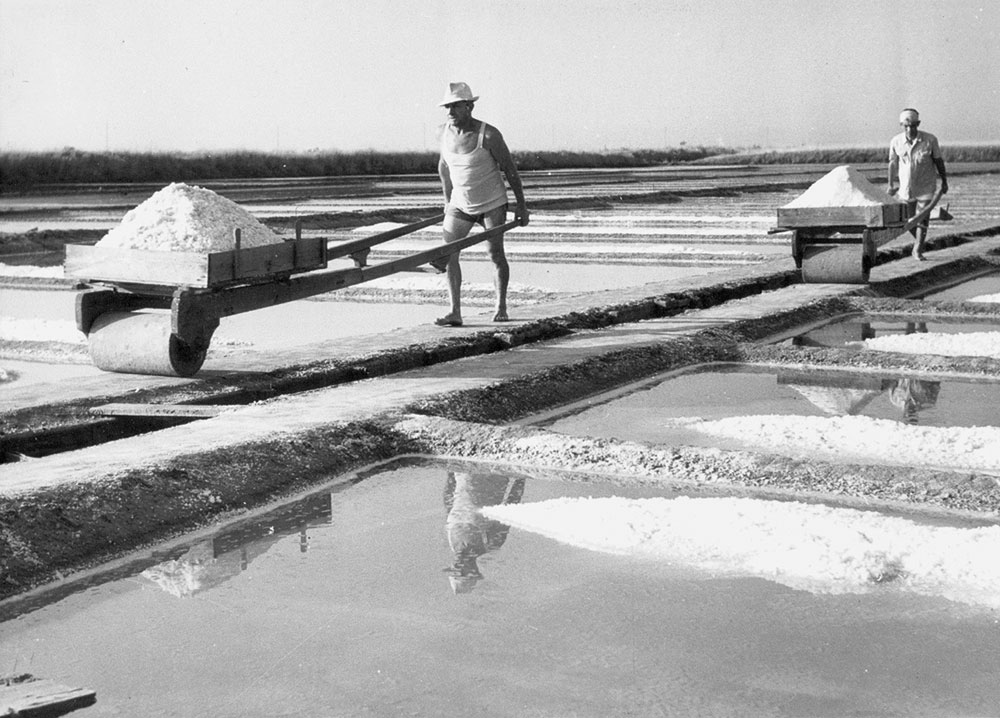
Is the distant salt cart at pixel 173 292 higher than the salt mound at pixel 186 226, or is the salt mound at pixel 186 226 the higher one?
the salt mound at pixel 186 226

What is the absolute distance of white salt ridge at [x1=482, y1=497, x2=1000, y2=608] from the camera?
288cm

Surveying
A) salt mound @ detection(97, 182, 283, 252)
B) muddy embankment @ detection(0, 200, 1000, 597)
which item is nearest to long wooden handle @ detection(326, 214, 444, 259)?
salt mound @ detection(97, 182, 283, 252)

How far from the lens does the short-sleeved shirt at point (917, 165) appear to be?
10.1 metres

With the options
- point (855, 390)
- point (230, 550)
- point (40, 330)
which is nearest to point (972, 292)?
point (855, 390)

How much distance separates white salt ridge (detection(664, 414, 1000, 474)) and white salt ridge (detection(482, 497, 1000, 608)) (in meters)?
0.68

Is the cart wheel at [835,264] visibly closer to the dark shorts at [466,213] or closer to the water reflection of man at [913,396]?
the dark shorts at [466,213]

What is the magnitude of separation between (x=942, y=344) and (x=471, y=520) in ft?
12.1

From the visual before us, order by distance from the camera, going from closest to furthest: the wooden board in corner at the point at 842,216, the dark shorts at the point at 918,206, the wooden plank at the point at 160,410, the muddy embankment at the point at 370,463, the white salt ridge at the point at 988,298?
the muddy embankment at the point at 370,463 < the wooden plank at the point at 160,410 < the white salt ridge at the point at 988,298 < the wooden board in corner at the point at 842,216 < the dark shorts at the point at 918,206

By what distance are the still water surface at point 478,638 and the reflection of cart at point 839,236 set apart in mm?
5911

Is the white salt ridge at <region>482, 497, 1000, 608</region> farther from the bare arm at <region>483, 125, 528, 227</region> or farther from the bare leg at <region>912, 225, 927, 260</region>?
the bare leg at <region>912, 225, 927, 260</region>

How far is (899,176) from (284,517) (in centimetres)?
785

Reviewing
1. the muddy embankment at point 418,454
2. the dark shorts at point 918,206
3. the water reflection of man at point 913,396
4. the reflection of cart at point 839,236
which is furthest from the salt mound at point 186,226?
the dark shorts at point 918,206

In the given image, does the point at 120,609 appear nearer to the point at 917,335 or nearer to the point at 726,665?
the point at 726,665

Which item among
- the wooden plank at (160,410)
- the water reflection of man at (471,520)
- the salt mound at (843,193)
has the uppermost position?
the salt mound at (843,193)
